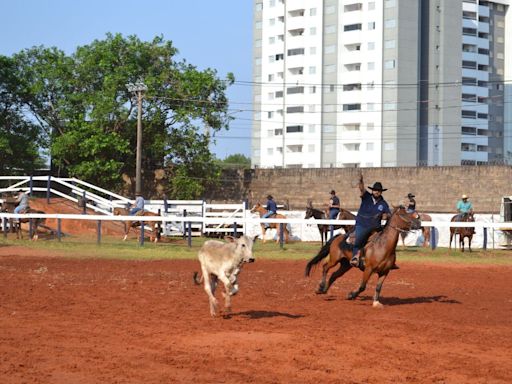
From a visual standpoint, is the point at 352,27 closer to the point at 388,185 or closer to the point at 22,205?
the point at 388,185

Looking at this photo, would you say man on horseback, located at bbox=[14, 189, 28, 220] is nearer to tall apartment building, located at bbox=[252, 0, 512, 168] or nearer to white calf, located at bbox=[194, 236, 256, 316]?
white calf, located at bbox=[194, 236, 256, 316]

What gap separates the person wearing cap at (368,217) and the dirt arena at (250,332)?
112cm

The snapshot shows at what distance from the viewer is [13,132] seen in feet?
186

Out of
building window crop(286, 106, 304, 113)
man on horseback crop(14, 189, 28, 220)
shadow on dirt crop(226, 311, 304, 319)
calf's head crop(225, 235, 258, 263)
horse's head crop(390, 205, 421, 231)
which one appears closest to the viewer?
calf's head crop(225, 235, 258, 263)

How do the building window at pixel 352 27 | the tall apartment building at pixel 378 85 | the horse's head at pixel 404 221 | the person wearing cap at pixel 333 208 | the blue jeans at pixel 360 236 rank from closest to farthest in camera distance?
the horse's head at pixel 404 221
the blue jeans at pixel 360 236
the person wearing cap at pixel 333 208
the tall apartment building at pixel 378 85
the building window at pixel 352 27

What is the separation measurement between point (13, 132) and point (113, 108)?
6.65m

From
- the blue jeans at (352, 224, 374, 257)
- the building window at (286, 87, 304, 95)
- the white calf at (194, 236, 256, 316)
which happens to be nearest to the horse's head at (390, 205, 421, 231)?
the blue jeans at (352, 224, 374, 257)

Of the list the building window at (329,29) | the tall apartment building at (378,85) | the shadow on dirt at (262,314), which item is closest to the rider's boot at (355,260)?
the shadow on dirt at (262,314)

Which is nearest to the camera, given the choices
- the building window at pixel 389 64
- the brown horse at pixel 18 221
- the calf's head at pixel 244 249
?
the calf's head at pixel 244 249

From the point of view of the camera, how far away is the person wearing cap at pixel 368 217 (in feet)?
55.9

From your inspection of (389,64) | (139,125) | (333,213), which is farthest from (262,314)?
(389,64)

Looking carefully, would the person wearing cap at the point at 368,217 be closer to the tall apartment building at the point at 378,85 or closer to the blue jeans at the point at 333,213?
the blue jeans at the point at 333,213

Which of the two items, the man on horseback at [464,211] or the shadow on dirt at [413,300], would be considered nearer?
the shadow on dirt at [413,300]

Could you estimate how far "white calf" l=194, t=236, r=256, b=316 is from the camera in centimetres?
1439
